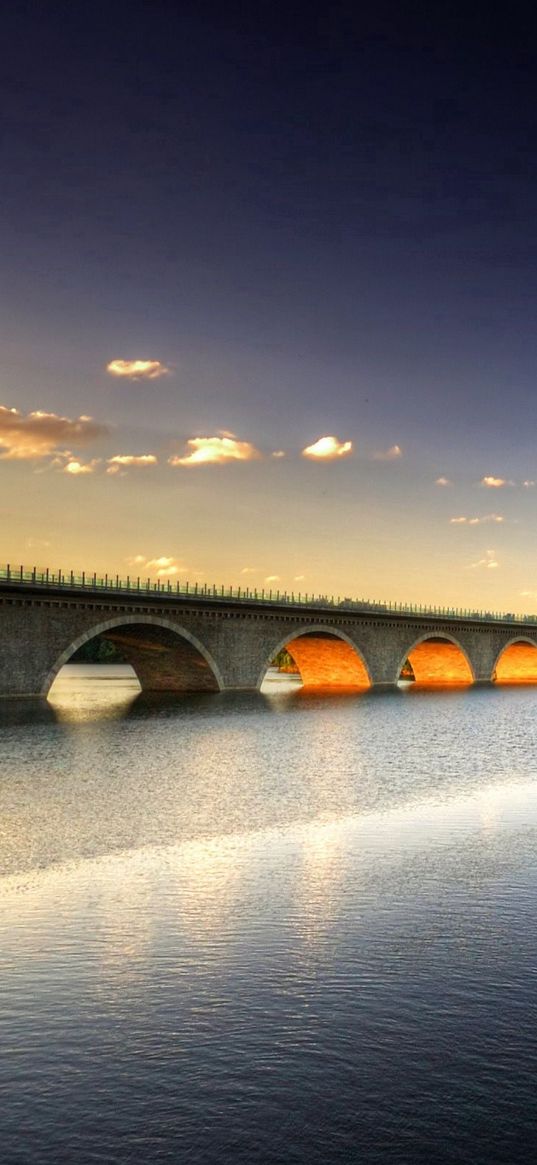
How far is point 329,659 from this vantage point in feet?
348

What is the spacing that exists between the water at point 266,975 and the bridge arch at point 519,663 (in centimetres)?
11331

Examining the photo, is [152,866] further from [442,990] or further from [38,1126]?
[38,1126]

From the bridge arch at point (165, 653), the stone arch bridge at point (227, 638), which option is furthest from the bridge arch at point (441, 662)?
the bridge arch at point (165, 653)

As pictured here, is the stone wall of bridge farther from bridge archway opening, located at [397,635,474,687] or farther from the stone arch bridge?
bridge archway opening, located at [397,635,474,687]

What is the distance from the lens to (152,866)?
20438 mm

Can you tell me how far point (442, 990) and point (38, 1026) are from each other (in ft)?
18.6

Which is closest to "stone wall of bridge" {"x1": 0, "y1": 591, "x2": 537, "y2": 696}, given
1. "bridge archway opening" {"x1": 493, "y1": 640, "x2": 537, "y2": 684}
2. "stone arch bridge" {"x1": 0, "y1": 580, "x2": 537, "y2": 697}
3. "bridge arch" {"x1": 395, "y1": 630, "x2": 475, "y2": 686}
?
"stone arch bridge" {"x1": 0, "y1": 580, "x2": 537, "y2": 697}

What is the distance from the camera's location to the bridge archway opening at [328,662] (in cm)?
10181

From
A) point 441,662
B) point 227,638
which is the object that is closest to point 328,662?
point 227,638

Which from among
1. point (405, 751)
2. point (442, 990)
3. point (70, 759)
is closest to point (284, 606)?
point (405, 751)

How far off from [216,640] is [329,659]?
26259 millimetres

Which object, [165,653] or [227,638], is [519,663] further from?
[165,653]

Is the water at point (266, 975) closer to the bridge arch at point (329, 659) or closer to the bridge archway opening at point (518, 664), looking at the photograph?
Answer: the bridge arch at point (329, 659)

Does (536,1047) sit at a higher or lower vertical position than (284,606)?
lower
